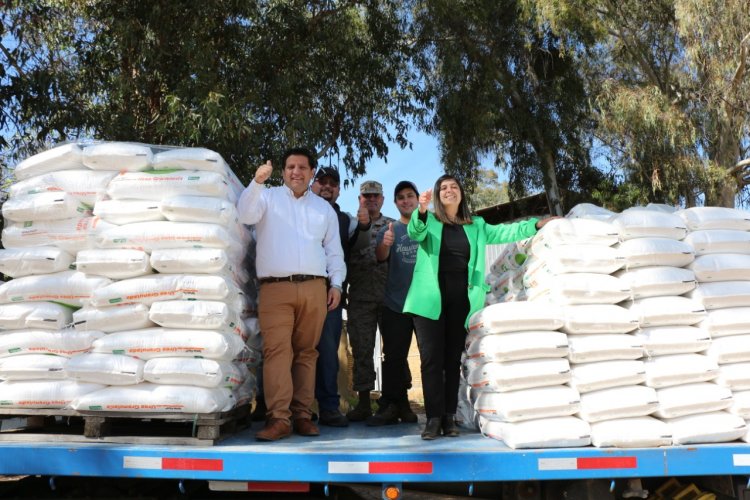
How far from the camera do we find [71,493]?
10.5ft

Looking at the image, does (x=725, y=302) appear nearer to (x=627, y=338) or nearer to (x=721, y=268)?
(x=721, y=268)

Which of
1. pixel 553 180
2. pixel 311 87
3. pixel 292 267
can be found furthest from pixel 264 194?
pixel 553 180

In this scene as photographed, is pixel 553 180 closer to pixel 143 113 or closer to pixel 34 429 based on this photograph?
pixel 143 113

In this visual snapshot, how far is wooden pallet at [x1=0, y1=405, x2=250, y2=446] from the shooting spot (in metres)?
3.06

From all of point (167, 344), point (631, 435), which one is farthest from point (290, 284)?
point (631, 435)

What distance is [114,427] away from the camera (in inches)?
137

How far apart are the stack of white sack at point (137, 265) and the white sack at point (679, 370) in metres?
2.21

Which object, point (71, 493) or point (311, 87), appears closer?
point (71, 493)

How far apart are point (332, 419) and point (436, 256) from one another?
136 centimetres

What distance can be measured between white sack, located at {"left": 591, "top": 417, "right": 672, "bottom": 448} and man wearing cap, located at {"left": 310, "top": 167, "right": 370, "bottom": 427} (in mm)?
1717

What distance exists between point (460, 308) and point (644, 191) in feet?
40.1

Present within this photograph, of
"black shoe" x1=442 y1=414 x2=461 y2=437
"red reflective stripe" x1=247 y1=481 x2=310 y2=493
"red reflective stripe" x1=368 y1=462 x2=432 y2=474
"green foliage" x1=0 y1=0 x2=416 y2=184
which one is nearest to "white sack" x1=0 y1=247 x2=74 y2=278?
"red reflective stripe" x1=247 y1=481 x2=310 y2=493

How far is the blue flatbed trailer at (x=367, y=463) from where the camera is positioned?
2.73m

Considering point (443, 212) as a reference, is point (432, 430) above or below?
below
